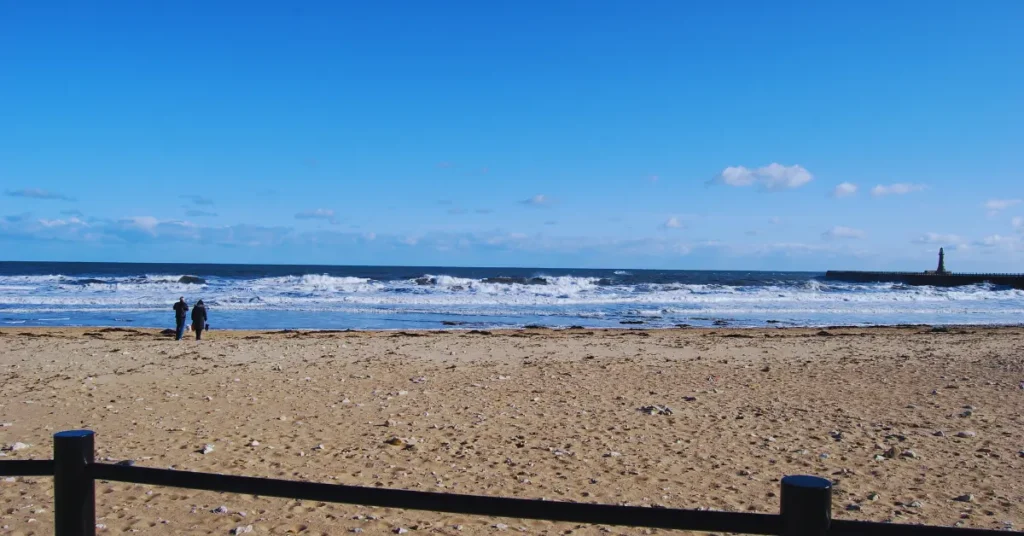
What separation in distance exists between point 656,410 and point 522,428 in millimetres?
1833

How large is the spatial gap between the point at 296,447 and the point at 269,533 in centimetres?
229

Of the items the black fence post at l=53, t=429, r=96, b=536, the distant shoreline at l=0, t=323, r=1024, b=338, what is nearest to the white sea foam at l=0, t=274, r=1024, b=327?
the distant shoreline at l=0, t=323, r=1024, b=338

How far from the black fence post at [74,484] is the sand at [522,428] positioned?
8.47 ft

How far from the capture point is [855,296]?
46.1 meters

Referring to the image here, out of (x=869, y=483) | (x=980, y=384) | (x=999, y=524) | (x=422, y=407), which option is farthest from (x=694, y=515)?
(x=980, y=384)

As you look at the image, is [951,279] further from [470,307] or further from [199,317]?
[199,317]

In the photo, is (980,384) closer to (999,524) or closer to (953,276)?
(999,524)

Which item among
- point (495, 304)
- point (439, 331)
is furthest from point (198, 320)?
point (495, 304)

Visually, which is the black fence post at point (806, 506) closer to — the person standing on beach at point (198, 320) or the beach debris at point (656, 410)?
the beach debris at point (656, 410)

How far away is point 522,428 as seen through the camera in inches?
308

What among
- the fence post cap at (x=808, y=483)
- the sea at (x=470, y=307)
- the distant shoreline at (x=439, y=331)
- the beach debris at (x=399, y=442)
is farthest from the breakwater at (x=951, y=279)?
the fence post cap at (x=808, y=483)

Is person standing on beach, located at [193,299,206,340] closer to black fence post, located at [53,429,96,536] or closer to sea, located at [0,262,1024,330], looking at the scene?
sea, located at [0,262,1024,330]

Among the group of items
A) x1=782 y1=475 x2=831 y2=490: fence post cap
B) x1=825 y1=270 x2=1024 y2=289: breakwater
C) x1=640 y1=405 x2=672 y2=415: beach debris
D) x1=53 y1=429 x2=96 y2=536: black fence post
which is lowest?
x1=640 y1=405 x2=672 y2=415: beach debris

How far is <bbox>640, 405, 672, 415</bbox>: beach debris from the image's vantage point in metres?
8.57
